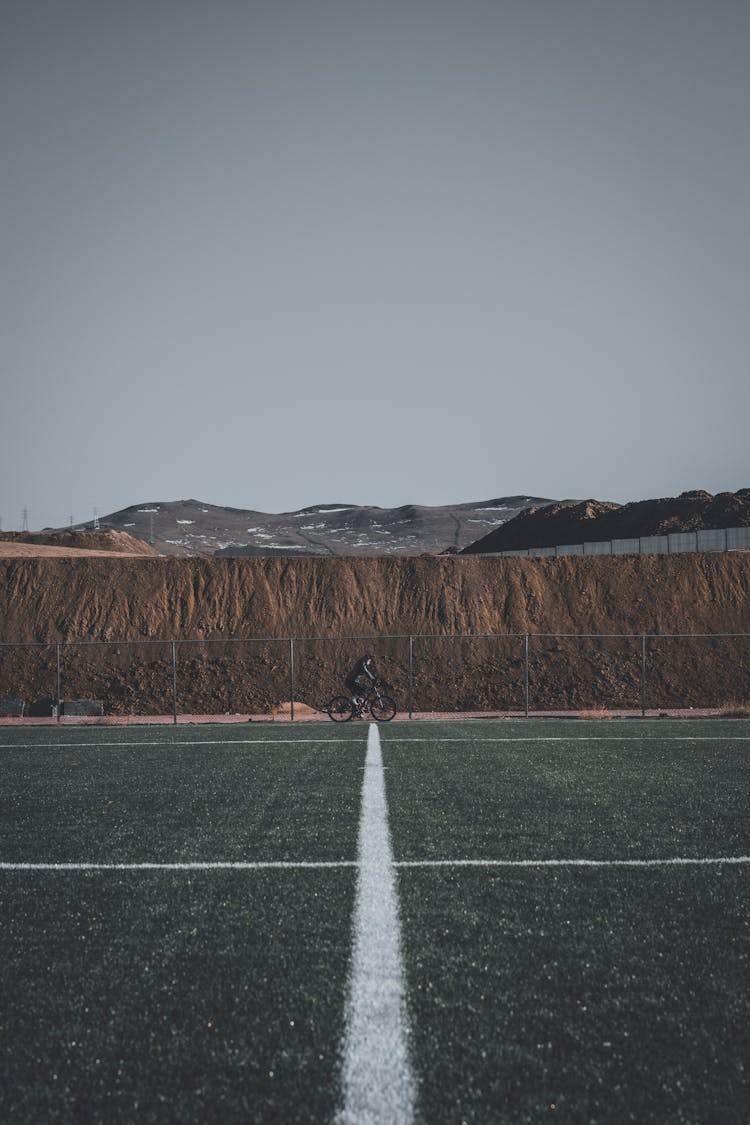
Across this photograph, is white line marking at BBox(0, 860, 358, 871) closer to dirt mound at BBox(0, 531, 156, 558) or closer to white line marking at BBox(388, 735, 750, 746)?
white line marking at BBox(388, 735, 750, 746)

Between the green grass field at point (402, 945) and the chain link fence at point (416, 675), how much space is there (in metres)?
19.7

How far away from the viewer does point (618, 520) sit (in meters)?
81.0

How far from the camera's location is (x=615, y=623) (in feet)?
111

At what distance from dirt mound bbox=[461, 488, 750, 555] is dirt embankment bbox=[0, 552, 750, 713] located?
1264 inches

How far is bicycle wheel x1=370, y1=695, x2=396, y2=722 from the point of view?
20562mm

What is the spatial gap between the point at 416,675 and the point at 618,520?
185 ft

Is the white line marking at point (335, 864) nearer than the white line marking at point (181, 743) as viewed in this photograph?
Yes

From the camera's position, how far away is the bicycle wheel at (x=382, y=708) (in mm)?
20562

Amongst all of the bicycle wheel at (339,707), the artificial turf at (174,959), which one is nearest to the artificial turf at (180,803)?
the artificial turf at (174,959)

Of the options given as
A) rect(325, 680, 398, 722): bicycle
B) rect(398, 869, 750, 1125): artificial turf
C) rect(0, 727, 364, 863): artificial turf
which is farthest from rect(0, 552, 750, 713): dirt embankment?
rect(398, 869, 750, 1125): artificial turf

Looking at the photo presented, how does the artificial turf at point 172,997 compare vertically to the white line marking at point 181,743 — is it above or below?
above

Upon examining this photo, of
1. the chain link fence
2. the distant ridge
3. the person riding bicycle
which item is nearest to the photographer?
the person riding bicycle

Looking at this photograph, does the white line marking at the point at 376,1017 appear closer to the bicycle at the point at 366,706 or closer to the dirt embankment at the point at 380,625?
the bicycle at the point at 366,706

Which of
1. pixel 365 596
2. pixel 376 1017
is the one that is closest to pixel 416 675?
pixel 365 596
